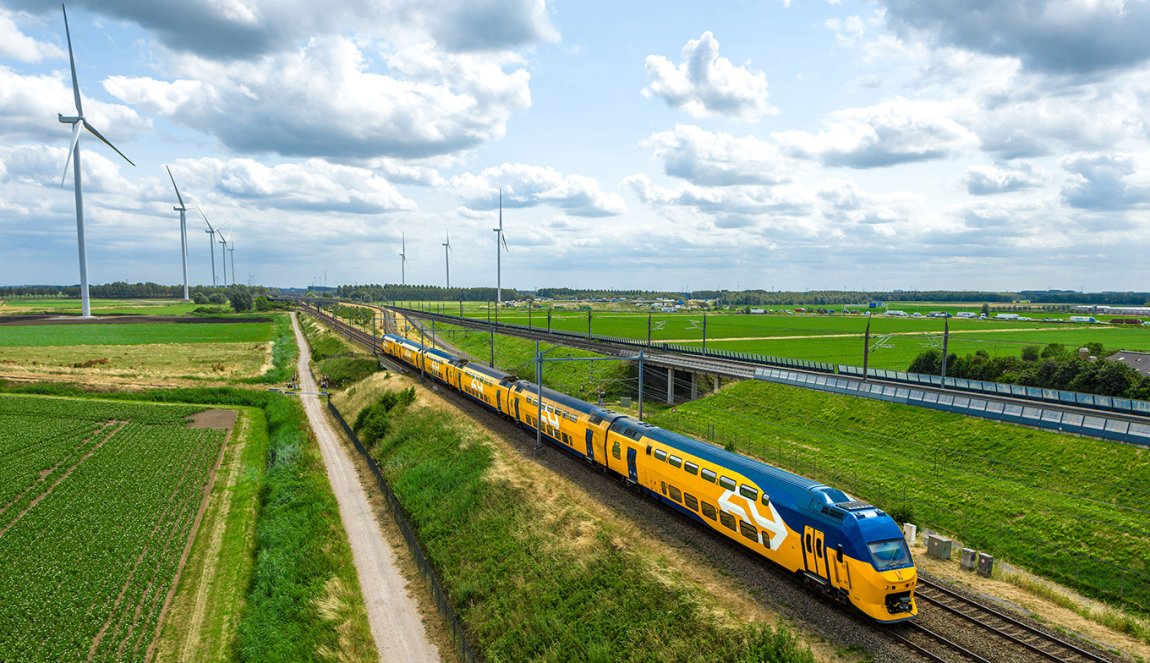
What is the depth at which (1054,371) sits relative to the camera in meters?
55.4

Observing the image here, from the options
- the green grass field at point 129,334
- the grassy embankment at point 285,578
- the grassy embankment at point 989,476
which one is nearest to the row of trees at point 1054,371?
the grassy embankment at point 989,476

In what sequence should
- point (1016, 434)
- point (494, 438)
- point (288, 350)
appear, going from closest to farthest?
point (1016, 434), point (494, 438), point (288, 350)

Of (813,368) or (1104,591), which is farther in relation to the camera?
(813,368)

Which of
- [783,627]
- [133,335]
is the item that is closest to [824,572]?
[783,627]

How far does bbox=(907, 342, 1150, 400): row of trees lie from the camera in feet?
164

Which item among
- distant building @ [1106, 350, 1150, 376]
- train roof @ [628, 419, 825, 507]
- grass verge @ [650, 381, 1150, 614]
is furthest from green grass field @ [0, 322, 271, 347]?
Answer: distant building @ [1106, 350, 1150, 376]

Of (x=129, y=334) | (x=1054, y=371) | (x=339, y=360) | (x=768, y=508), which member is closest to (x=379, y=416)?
(x=339, y=360)

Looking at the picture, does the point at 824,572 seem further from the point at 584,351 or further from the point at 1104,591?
the point at 584,351

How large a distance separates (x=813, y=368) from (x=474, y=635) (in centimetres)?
Answer: 5100

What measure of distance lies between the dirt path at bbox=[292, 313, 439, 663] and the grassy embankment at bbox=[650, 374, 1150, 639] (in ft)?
79.6

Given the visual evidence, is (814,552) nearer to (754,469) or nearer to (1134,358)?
(754,469)

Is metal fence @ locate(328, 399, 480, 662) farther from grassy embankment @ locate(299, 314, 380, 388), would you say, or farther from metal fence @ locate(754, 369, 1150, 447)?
metal fence @ locate(754, 369, 1150, 447)

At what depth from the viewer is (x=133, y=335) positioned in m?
132

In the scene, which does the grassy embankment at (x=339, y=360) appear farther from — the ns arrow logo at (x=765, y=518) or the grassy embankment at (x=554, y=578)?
the ns arrow logo at (x=765, y=518)
